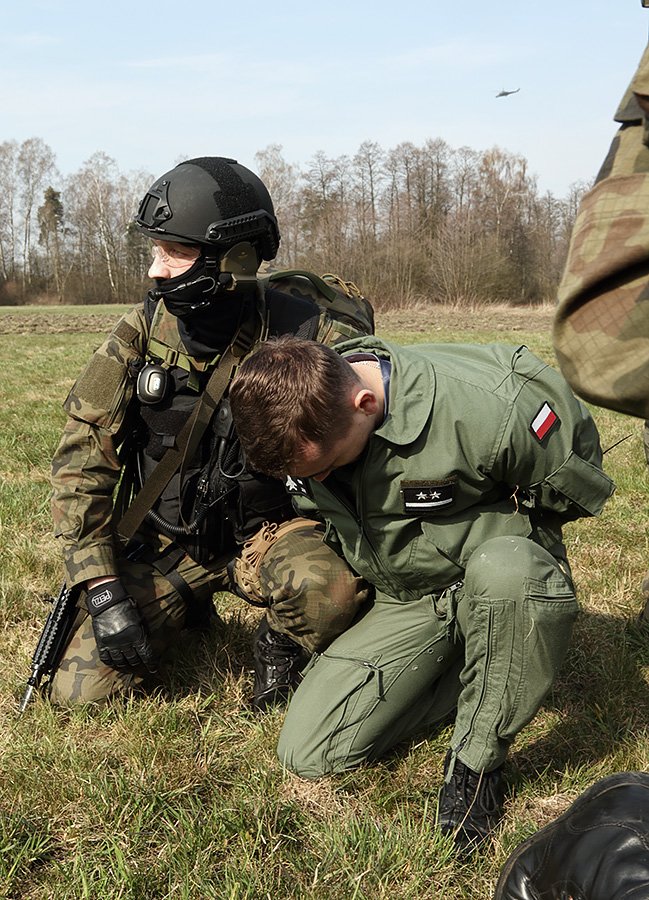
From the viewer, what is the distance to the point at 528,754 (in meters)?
3.31

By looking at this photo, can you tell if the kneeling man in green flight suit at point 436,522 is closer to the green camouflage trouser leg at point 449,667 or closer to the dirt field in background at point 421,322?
the green camouflage trouser leg at point 449,667

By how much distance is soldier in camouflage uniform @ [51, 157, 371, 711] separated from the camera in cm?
356

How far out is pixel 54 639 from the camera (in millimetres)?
3670

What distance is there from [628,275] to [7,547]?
15.0 ft

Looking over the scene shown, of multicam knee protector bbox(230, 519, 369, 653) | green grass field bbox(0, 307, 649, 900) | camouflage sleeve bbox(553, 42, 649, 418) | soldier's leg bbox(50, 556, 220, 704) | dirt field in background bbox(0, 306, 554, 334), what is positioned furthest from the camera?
dirt field in background bbox(0, 306, 554, 334)

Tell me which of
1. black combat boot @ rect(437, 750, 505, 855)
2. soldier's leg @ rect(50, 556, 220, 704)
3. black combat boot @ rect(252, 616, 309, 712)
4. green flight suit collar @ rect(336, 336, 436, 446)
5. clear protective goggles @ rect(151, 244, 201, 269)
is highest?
clear protective goggles @ rect(151, 244, 201, 269)

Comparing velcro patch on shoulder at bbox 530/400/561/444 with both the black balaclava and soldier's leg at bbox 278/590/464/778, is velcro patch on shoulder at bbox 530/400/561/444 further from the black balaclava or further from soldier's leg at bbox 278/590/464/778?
the black balaclava

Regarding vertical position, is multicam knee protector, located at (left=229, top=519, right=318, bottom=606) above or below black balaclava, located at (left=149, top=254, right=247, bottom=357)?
below

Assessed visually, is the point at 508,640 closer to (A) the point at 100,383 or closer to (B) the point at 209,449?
(B) the point at 209,449

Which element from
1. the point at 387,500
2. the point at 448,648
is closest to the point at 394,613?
the point at 448,648

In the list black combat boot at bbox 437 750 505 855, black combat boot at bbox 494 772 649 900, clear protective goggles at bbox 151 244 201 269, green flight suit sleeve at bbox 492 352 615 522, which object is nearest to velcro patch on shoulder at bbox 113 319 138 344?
clear protective goggles at bbox 151 244 201 269

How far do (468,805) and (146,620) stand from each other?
1.53 meters

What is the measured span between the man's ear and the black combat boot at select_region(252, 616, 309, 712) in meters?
1.16

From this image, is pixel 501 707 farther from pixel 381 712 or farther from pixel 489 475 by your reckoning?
pixel 489 475
